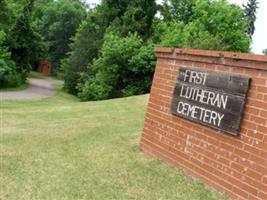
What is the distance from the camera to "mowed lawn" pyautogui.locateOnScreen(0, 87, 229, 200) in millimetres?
5293

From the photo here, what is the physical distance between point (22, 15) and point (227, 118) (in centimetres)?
3088

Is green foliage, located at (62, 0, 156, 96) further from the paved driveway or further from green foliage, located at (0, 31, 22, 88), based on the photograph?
green foliage, located at (0, 31, 22, 88)

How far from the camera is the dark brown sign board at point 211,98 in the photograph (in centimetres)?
500

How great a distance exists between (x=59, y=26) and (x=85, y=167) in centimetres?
5325

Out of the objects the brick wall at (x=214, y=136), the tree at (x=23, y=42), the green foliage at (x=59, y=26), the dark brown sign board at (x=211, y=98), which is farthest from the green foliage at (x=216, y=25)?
the green foliage at (x=59, y=26)

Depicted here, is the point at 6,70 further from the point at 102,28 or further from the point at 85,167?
the point at 85,167

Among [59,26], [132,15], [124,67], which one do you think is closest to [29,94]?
[124,67]

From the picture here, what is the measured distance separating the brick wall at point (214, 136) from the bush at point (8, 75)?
961 inches

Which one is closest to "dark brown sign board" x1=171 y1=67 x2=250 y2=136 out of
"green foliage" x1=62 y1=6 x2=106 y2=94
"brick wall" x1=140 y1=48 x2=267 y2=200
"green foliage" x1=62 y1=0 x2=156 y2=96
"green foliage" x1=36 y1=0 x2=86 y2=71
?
"brick wall" x1=140 y1=48 x2=267 y2=200

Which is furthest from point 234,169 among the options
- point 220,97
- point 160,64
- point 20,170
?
point 20,170

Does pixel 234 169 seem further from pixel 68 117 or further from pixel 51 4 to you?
pixel 51 4

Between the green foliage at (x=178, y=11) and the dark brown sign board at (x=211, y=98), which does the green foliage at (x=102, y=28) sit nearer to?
the green foliage at (x=178, y=11)

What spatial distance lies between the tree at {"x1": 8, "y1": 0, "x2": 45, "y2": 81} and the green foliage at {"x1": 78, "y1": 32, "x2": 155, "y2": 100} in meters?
8.15

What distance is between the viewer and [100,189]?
212 inches
